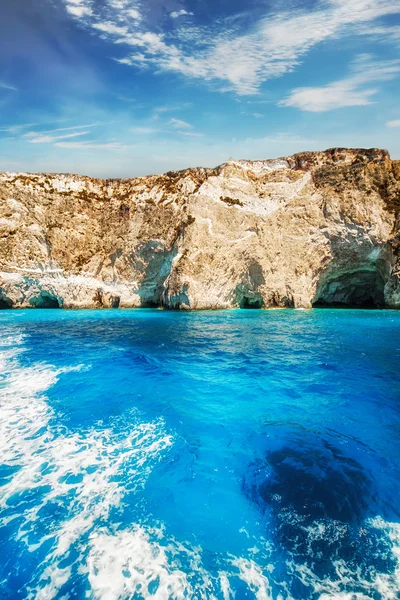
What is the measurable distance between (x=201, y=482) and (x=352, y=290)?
167 feet

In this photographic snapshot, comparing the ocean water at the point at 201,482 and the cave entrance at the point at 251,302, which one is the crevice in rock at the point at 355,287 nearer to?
the cave entrance at the point at 251,302

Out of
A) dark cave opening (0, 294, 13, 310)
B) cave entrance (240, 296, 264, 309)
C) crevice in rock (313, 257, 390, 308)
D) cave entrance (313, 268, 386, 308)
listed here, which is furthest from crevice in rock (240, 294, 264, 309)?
dark cave opening (0, 294, 13, 310)

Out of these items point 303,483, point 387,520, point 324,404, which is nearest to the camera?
point 387,520

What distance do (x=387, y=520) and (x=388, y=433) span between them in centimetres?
400

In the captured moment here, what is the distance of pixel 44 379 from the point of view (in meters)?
15.1

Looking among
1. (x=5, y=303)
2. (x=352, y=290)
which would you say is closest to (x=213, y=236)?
(x=352, y=290)

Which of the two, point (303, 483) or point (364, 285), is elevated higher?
point (364, 285)

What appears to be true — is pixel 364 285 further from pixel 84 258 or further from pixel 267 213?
pixel 84 258

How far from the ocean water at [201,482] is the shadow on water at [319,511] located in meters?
0.03

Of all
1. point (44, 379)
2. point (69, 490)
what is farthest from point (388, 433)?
point (44, 379)

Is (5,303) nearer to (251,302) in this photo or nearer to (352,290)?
(251,302)

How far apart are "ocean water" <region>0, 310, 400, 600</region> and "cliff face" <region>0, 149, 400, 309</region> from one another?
3006cm

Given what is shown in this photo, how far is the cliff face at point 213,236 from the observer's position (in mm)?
44906

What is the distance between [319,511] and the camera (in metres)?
6.64
